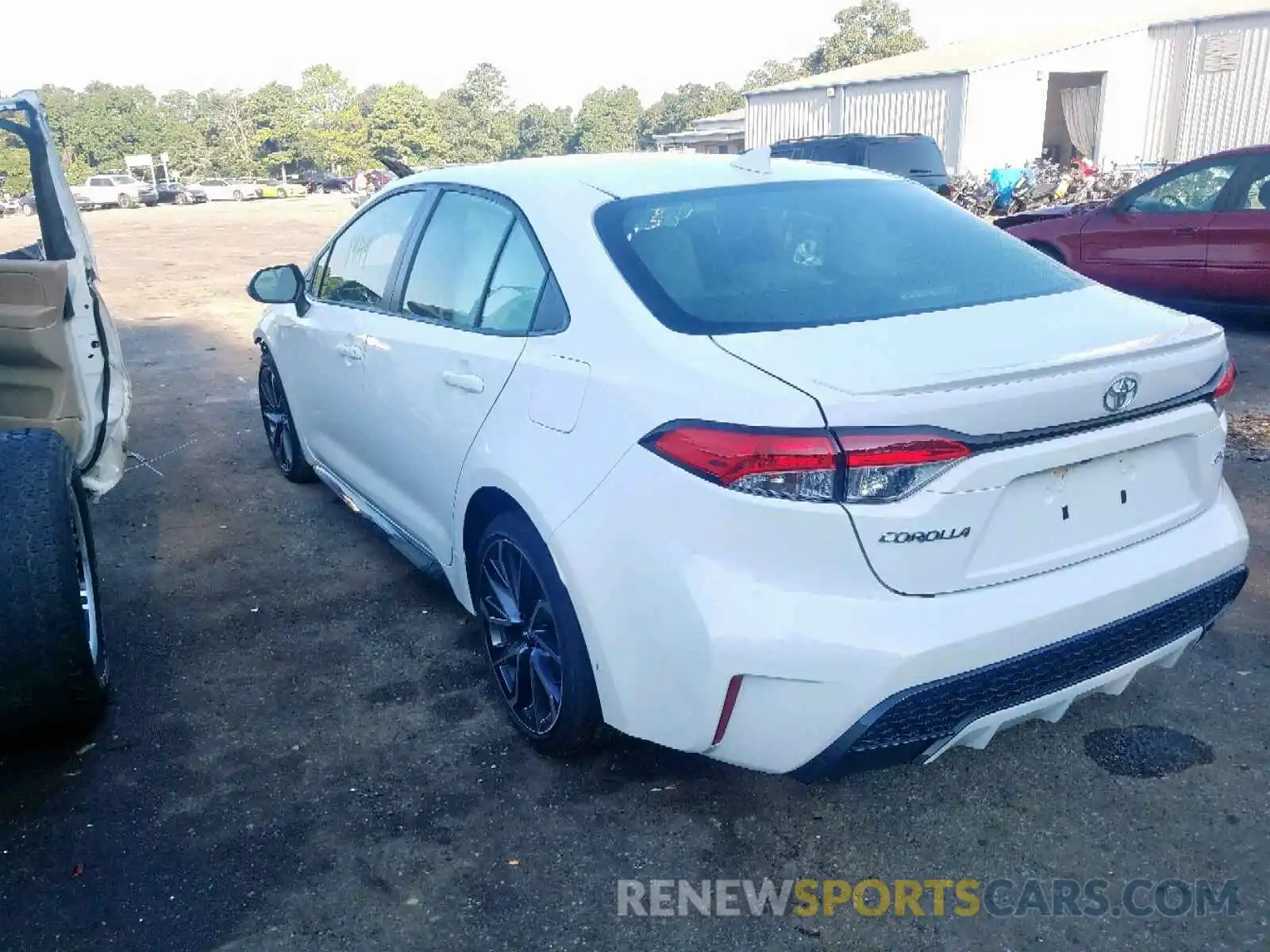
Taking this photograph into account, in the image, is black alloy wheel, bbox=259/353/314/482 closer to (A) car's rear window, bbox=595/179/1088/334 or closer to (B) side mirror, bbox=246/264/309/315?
(B) side mirror, bbox=246/264/309/315

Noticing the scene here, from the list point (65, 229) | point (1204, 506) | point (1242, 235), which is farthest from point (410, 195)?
point (1242, 235)

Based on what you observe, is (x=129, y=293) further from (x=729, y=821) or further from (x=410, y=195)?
(x=729, y=821)

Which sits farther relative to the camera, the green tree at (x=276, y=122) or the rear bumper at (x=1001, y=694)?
the green tree at (x=276, y=122)

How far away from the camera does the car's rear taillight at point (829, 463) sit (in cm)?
214

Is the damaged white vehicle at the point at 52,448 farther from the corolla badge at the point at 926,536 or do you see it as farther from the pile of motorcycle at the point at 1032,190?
the pile of motorcycle at the point at 1032,190

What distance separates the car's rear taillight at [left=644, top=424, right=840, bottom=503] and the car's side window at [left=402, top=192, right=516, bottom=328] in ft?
4.13

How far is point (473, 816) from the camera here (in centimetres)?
286

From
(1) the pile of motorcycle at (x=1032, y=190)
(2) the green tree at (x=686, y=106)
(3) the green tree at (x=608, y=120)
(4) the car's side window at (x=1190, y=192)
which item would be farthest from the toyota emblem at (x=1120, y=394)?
(3) the green tree at (x=608, y=120)

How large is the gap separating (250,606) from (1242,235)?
7.38m

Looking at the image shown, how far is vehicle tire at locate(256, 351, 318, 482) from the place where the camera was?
5.44 metres

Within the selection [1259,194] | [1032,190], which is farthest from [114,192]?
[1259,194]

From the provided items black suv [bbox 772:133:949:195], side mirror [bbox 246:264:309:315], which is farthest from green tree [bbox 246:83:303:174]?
side mirror [bbox 246:264:309:315]

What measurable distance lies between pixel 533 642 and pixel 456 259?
4.31 ft

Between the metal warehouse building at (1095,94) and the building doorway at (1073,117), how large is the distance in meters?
0.05
